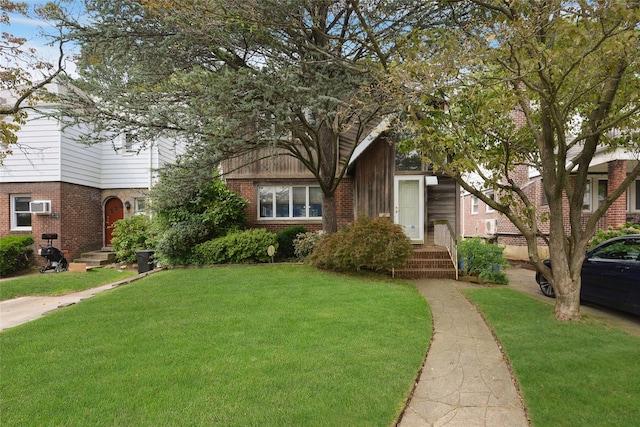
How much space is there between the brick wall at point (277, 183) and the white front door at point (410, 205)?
2.88 metres

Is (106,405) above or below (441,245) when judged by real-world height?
below

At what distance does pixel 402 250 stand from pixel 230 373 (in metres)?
6.22

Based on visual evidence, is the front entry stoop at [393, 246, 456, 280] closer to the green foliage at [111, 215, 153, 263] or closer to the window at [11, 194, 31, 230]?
the green foliage at [111, 215, 153, 263]

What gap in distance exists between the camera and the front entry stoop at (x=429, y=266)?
9766 mm

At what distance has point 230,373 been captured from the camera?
3740mm

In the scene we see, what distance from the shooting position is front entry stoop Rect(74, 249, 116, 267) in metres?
→ 14.6

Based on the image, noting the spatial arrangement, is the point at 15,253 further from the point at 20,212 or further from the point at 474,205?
the point at 474,205

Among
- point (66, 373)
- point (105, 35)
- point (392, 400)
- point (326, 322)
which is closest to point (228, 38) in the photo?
point (105, 35)

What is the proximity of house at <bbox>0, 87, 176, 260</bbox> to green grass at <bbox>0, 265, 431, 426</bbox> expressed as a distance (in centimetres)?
929

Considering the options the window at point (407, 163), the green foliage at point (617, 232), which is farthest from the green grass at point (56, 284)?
the green foliage at point (617, 232)

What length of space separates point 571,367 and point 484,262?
230 inches

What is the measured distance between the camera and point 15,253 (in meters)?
13.3

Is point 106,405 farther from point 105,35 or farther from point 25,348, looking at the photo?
point 105,35

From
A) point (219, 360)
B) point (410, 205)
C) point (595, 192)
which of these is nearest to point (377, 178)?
point (410, 205)
